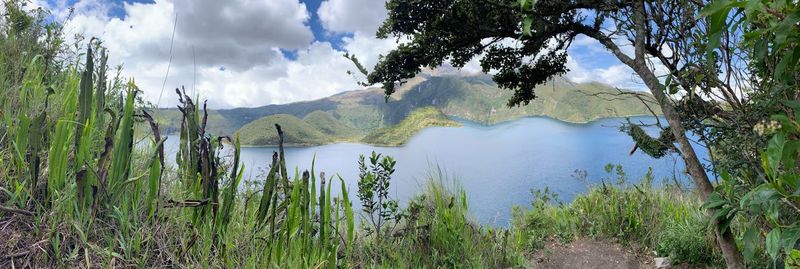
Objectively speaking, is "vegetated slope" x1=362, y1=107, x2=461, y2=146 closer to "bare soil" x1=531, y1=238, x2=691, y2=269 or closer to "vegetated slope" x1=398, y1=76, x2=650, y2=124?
"vegetated slope" x1=398, y1=76, x2=650, y2=124

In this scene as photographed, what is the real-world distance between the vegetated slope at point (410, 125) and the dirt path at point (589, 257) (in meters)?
11.2

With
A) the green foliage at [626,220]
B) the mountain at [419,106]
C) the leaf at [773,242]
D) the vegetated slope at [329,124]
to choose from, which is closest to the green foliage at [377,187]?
the green foliage at [626,220]

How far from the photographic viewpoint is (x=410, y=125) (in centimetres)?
1938

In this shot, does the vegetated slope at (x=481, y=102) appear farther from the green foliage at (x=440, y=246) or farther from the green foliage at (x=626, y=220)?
the green foliage at (x=440, y=246)

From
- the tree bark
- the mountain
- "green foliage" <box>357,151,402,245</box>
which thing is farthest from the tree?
the mountain

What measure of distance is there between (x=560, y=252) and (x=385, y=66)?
295 centimetres

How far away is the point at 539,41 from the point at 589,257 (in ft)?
8.12

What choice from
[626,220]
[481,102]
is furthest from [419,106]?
[626,220]

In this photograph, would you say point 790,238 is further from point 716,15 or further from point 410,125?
point 410,125

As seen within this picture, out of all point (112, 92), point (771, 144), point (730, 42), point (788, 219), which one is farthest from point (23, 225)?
point (730, 42)

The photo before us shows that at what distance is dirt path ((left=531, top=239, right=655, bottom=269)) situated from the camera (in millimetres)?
4547

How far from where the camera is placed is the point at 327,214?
2371 millimetres

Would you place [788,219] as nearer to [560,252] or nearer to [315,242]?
[315,242]

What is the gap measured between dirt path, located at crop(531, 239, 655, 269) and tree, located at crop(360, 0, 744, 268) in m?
1.75
